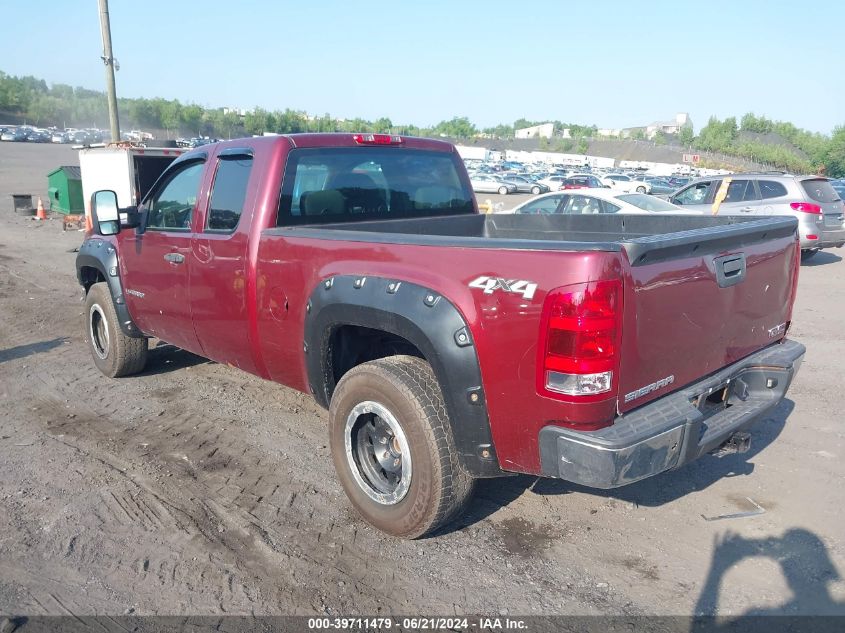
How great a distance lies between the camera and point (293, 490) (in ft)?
13.3

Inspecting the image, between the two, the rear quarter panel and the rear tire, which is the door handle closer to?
the rear quarter panel

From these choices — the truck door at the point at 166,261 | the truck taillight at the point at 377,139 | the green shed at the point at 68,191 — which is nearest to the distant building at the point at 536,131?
the green shed at the point at 68,191

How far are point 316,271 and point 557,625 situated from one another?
2.07 metres

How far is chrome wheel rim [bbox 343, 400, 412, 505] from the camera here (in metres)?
3.51

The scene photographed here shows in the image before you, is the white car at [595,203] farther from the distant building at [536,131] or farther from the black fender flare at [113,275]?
the distant building at [536,131]

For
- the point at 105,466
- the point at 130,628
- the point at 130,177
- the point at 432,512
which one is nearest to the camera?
the point at 130,628

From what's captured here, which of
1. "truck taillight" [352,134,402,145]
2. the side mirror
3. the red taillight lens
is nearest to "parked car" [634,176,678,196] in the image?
the red taillight lens

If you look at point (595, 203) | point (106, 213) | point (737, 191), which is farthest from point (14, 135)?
point (106, 213)

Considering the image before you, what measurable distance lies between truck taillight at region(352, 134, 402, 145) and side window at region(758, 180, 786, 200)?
1056 centimetres

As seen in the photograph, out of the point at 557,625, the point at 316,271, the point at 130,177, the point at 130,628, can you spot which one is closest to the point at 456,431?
the point at 557,625

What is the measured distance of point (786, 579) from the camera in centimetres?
317

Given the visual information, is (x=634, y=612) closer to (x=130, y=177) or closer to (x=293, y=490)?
(x=293, y=490)

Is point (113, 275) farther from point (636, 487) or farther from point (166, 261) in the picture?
point (636, 487)

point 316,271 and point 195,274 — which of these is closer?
point 316,271
